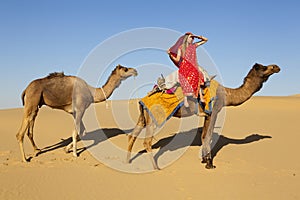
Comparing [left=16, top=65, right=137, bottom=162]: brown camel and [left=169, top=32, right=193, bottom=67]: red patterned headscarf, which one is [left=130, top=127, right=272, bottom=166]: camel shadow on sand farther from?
[left=169, top=32, right=193, bottom=67]: red patterned headscarf

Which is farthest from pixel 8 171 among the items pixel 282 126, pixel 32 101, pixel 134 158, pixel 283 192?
pixel 282 126

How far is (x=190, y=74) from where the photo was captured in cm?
730

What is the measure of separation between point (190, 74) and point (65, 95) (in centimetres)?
384

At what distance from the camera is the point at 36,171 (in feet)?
22.2

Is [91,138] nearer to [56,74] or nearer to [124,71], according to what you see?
[56,74]

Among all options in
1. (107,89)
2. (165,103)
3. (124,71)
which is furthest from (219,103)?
(107,89)

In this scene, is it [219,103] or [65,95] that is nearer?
[219,103]

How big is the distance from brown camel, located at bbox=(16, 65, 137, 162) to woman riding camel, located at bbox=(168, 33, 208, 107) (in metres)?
2.34

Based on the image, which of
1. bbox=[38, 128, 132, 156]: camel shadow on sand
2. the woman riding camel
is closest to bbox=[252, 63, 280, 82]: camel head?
the woman riding camel

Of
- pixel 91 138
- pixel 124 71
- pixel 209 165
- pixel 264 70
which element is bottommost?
pixel 209 165

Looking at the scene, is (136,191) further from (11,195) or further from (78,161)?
(78,161)

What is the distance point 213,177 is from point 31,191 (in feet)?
11.8

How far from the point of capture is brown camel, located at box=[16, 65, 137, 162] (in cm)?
821

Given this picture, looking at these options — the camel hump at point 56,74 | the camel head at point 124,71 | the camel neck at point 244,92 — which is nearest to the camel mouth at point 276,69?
the camel neck at point 244,92
